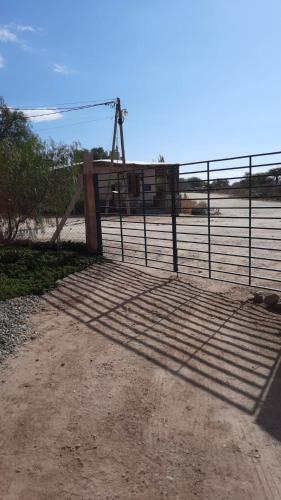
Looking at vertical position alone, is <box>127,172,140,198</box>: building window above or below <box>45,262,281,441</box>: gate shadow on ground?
above

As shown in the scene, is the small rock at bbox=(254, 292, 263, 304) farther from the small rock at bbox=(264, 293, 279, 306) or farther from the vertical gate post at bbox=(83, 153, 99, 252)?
the vertical gate post at bbox=(83, 153, 99, 252)

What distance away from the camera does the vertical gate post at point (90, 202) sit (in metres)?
9.67

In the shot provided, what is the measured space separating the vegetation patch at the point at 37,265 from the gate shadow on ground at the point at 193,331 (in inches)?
14.9

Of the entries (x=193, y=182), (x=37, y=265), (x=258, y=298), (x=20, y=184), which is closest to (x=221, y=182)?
(x=193, y=182)

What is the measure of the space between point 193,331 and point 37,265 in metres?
4.43

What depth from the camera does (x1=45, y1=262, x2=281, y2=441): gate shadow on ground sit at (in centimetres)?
364

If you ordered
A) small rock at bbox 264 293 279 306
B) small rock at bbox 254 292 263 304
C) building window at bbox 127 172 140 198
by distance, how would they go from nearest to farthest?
small rock at bbox 264 293 279 306 → small rock at bbox 254 292 263 304 → building window at bbox 127 172 140 198

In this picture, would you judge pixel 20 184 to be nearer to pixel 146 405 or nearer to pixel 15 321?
pixel 15 321

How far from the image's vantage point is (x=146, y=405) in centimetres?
343

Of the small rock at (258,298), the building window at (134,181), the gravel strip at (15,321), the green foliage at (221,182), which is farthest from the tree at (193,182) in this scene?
the gravel strip at (15,321)

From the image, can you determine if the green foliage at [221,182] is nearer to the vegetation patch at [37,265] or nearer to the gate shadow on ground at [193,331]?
the gate shadow on ground at [193,331]

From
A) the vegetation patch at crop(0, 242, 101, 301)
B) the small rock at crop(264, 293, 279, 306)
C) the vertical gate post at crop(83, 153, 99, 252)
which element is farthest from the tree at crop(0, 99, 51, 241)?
the small rock at crop(264, 293, 279, 306)

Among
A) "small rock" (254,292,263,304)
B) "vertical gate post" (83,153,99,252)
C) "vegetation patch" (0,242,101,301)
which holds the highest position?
"vertical gate post" (83,153,99,252)

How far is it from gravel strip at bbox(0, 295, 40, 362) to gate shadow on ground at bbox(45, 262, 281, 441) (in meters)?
0.42
